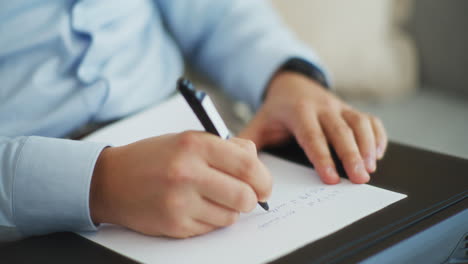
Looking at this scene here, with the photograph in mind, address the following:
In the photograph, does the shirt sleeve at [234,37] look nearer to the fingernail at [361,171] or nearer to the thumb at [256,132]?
the thumb at [256,132]

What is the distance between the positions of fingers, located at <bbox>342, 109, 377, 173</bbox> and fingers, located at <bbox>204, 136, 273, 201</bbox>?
0.13m

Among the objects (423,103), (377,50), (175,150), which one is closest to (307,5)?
(377,50)

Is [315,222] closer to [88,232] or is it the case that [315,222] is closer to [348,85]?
[88,232]

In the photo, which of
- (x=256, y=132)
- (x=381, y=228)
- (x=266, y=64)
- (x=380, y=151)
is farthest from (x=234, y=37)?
(x=381, y=228)

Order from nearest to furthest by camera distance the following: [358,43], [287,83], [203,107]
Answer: [203,107], [287,83], [358,43]

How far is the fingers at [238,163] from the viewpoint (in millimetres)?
321

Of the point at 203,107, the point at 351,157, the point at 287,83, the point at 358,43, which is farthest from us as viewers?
the point at 358,43

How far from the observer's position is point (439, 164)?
418 mm

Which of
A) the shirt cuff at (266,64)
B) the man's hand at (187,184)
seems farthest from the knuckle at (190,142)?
the shirt cuff at (266,64)

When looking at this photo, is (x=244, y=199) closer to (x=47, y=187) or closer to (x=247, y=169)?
(x=247, y=169)

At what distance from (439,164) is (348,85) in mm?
482

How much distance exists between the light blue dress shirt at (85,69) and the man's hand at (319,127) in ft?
0.22

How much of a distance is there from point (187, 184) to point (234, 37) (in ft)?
1.21

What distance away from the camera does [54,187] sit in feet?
1.16
